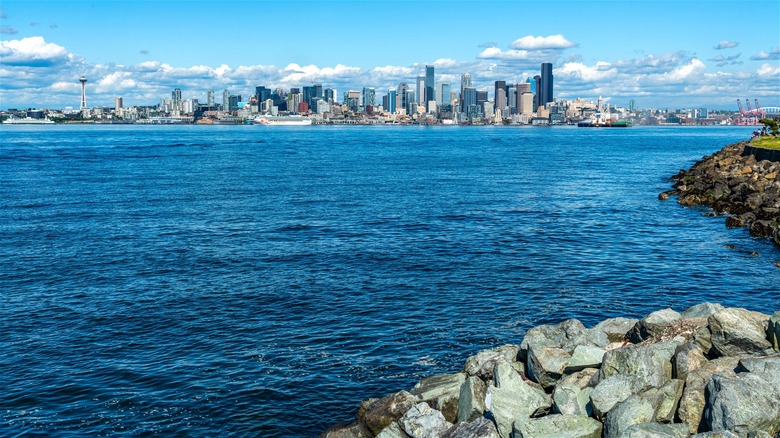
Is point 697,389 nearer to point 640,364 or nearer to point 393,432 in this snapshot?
point 640,364

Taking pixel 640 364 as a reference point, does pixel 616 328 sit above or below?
below

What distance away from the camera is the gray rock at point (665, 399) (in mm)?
15227

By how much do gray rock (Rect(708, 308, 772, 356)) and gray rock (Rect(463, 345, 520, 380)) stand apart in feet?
17.3

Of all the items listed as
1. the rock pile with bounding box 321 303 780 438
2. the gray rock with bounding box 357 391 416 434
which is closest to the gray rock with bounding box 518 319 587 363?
the rock pile with bounding box 321 303 780 438

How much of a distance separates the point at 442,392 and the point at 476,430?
A: 2.87 m

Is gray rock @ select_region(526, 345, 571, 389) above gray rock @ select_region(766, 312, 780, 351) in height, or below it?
below

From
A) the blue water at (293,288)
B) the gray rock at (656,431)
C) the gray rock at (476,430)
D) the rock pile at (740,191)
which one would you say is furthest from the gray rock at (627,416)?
the rock pile at (740,191)

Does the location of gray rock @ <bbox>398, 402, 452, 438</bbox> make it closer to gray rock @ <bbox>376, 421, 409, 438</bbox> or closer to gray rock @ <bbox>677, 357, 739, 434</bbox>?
gray rock @ <bbox>376, 421, 409, 438</bbox>

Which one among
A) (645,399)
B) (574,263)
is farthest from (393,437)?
(574,263)

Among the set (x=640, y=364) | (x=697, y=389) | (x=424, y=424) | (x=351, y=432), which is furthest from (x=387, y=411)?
(x=697, y=389)

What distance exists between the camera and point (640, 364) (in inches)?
656

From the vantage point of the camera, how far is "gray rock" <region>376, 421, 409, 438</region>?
16.5 metres

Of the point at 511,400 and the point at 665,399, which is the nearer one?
the point at 665,399

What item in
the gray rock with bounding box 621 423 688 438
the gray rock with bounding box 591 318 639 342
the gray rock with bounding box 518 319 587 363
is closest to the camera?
the gray rock with bounding box 621 423 688 438
